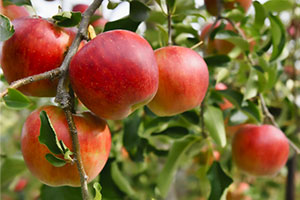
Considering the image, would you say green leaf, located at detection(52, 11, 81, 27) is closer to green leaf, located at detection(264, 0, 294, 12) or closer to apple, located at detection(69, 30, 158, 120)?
apple, located at detection(69, 30, 158, 120)

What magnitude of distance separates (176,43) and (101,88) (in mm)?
556

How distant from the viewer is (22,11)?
3.02ft

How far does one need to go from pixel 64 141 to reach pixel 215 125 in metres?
0.46

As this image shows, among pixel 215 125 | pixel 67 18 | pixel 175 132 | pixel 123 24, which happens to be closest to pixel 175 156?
pixel 175 132

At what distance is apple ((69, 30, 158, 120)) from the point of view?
0.53m

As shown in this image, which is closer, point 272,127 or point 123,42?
point 123,42

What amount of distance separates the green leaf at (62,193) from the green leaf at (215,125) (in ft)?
1.21

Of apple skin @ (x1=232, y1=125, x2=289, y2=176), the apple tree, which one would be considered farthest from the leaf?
apple skin @ (x1=232, y1=125, x2=289, y2=176)

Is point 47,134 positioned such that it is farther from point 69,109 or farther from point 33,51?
point 33,51

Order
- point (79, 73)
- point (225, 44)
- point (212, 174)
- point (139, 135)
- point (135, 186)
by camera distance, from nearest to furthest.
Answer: point (79, 73)
point (212, 174)
point (139, 135)
point (225, 44)
point (135, 186)

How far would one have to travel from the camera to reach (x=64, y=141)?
1.82 feet

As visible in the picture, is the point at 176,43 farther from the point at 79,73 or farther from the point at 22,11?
the point at 79,73

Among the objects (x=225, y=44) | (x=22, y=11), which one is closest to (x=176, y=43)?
(x=225, y=44)

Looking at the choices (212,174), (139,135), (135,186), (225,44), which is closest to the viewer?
(212,174)
